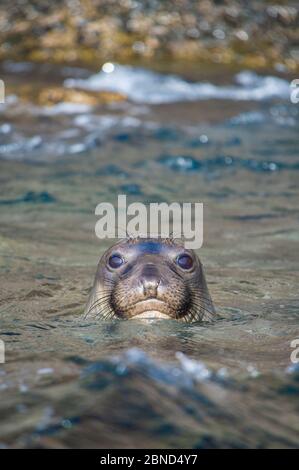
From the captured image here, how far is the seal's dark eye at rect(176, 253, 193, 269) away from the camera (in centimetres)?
474

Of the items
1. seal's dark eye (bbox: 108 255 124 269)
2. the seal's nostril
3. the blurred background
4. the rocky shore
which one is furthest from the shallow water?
the rocky shore

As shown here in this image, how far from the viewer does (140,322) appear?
4.41 m

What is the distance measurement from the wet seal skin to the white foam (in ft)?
27.2

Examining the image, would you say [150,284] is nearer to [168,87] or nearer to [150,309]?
Result: [150,309]

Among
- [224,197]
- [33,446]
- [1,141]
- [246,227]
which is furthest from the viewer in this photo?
[1,141]

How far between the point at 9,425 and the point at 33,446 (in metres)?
0.21

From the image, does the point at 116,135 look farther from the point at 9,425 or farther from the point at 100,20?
the point at 9,425

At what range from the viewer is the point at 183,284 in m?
4.61

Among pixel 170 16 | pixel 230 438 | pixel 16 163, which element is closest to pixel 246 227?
pixel 16 163

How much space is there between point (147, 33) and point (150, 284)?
1203cm

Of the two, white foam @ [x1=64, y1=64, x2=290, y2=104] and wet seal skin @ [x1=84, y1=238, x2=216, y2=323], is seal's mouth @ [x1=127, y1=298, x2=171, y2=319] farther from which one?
white foam @ [x1=64, y1=64, x2=290, y2=104]

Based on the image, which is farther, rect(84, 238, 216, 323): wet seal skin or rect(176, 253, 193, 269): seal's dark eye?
rect(176, 253, 193, 269): seal's dark eye

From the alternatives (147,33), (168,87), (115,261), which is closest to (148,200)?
(115,261)

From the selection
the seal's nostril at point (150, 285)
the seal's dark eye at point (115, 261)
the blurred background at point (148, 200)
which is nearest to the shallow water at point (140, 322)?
the blurred background at point (148, 200)
